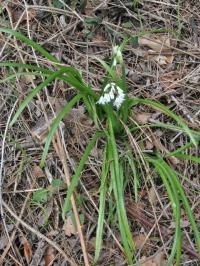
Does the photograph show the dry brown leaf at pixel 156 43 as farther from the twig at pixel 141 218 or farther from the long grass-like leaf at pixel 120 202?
the twig at pixel 141 218

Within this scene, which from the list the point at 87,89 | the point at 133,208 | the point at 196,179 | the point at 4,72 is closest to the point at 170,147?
the point at 196,179

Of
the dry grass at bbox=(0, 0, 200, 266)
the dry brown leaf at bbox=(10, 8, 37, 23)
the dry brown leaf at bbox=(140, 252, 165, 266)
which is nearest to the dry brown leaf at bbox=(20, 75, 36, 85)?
the dry grass at bbox=(0, 0, 200, 266)

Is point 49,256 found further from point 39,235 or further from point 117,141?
point 117,141

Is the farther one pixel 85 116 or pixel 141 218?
pixel 85 116

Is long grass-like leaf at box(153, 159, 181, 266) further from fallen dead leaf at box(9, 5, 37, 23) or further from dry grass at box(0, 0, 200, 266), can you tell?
fallen dead leaf at box(9, 5, 37, 23)

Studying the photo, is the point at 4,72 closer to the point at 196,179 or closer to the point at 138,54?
the point at 138,54

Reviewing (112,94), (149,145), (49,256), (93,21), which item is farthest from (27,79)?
(49,256)

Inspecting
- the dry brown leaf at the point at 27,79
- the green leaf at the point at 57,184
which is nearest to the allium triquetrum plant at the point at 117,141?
the green leaf at the point at 57,184
